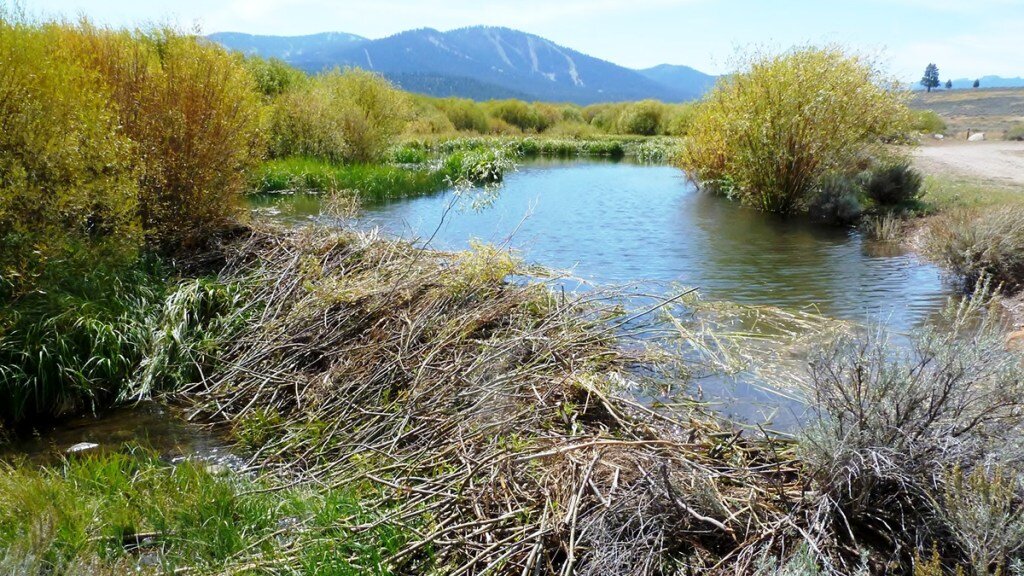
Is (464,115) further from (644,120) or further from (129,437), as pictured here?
(129,437)

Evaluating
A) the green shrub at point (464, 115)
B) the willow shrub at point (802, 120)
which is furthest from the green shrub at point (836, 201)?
the green shrub at point (464, 115)

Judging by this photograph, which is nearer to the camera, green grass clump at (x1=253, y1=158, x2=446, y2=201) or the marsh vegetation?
the marsh vegetation

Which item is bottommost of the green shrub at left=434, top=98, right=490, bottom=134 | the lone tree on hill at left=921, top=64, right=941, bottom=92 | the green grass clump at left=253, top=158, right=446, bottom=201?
the green grass clump at left=253, top=158, right=446, bottom=201

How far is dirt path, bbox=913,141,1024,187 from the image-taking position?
54.7 feet

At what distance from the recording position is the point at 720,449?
3.78m

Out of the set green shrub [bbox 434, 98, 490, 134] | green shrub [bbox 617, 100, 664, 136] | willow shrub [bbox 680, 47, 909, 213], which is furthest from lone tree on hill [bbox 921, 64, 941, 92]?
willow shrub [bbox 680, 47, 909, 213]

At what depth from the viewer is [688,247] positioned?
11.1m

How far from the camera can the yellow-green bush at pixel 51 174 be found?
5.18 metres

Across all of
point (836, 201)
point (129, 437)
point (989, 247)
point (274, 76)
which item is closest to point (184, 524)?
point (129, 437)

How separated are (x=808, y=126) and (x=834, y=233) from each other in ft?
7.67

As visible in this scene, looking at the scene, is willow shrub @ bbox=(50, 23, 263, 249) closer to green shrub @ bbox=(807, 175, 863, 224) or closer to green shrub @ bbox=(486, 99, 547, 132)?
green shrub @ bbox=(807, 175, 863, 224)

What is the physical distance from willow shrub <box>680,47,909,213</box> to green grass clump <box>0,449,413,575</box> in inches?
481

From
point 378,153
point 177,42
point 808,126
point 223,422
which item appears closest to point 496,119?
point 378,153

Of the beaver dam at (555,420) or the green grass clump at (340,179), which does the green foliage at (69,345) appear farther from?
the green grass clump at (340,179)
